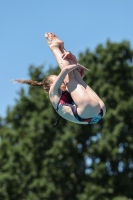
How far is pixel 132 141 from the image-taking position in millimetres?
26797

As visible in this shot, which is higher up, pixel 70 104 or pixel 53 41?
pixel 53 41

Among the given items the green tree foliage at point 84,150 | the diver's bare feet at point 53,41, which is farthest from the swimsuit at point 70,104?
the green tree foliage at point 84,150

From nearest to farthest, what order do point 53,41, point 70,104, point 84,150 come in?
point 70,104
point 53,41
point 84,150

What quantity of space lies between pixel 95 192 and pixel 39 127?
5147 mm

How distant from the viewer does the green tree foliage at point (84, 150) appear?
26.4 meters

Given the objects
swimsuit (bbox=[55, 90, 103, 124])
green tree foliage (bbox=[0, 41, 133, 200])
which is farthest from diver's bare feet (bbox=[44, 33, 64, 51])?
green tree foliage (bbox=[0, 41, 133, 200])

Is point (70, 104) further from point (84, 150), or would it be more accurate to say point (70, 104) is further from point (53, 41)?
point (84, 150)

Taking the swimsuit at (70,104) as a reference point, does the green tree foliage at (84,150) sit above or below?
below

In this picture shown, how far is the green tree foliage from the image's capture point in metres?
26.4

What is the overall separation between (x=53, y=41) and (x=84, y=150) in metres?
20.8

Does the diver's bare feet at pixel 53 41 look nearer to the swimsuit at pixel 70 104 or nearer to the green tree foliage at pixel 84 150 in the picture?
the swimsuit at pixel 70 104

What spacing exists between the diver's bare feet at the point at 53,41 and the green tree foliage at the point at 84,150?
18.4 meters

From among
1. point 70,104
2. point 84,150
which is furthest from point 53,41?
point 84,150

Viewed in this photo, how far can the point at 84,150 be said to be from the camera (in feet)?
92.0
